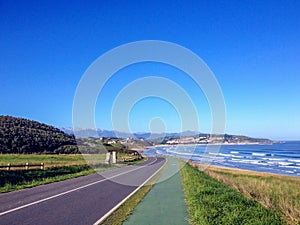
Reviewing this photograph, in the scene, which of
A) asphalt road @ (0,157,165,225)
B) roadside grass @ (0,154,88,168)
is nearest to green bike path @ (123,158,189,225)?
asphalt road @ (0,157,165,225)

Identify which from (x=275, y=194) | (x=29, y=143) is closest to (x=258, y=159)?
(x=29, y=143)

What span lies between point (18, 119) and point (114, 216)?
95992mm

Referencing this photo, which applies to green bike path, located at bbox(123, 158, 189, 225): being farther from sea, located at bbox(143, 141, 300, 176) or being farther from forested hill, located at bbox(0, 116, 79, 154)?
forested hill, located at bbox(0, 116, 79, 154)

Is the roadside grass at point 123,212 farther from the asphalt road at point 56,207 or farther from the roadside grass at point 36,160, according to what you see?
the roadside grass at point 36,160

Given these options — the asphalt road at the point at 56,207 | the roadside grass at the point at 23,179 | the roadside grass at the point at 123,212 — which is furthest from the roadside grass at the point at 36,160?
the roadside grass at the point at 123,212

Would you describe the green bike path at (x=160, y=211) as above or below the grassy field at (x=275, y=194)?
above

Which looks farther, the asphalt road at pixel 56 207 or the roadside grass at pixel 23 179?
the roadside grass at pixel 23 179

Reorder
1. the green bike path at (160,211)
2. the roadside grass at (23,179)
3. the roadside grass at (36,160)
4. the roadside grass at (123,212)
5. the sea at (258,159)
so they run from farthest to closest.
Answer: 1. the sea at (258,159)
2. the roadside grass at (36,160)
3. the roadside grass at (23,179)
4. the green bike path at (160,211)
5. the roadside grass at (123,212)

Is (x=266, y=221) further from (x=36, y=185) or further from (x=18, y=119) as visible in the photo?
(x=18, y=119)

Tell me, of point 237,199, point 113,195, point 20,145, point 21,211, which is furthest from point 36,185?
point 20,145

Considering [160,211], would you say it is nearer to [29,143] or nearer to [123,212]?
[123,212]

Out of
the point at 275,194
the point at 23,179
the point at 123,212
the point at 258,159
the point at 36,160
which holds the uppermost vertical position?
the point at 36,160

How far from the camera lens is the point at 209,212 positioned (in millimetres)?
8234

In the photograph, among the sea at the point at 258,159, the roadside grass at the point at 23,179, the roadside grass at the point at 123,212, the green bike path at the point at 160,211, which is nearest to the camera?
the roadside grass at the point at 123,212
